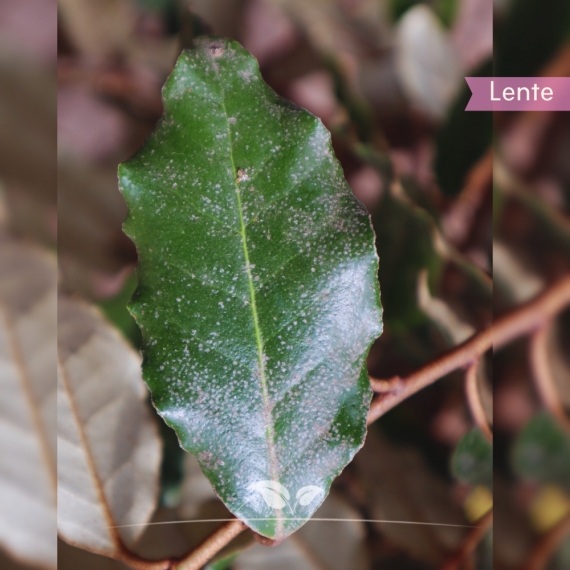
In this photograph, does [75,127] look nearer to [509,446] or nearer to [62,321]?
[62,321]

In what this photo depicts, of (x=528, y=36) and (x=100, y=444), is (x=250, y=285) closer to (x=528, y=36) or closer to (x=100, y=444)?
(x=100, y=444)

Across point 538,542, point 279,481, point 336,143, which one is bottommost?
point 538,542

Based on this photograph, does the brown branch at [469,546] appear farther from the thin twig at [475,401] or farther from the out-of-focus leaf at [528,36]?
the out-of-focus leaf at [528,36]

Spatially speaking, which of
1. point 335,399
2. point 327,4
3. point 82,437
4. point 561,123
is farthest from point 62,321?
point 561,123

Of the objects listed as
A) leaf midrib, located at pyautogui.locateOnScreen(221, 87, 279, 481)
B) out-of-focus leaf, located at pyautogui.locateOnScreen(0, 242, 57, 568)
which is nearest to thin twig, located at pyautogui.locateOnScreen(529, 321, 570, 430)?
leaf midrib, located at pyautogui.locateOnScreen(221, 87, 279, 481)

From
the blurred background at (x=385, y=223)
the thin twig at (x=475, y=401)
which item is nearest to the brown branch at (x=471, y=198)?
the blurred background at (x=385, y=223)

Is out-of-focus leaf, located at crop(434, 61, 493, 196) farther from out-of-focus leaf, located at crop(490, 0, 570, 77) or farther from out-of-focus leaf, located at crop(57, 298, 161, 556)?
out-of-focus leaf, located at crop(57, 298, 161, 556)

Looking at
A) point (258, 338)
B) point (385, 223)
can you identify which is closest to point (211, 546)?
point (258, 338)
